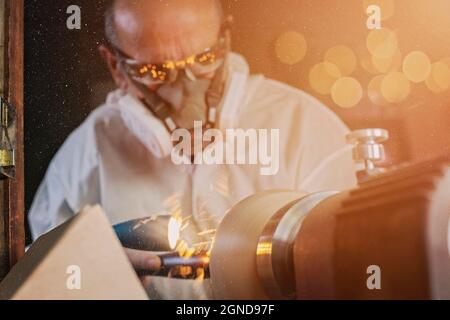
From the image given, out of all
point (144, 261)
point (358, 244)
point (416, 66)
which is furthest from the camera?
point (416, 66)

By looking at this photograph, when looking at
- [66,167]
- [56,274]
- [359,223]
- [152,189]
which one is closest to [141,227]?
[152,189]

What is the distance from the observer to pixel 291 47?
4.02ft

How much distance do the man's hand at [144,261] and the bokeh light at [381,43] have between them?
Result: 69 centimetres

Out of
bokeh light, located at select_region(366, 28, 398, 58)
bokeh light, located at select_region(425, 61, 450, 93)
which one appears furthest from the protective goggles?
bokeh light, located at select_region(425, 61, 450, 93)

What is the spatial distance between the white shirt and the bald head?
0.33ft

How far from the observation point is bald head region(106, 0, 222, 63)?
1175 mm

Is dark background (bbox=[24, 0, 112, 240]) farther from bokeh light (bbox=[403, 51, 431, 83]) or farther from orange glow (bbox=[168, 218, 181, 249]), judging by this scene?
bokeh light (bbox=[403, 51, 431, 83])

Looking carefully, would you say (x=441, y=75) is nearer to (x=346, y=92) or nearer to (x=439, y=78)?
(x=439, y=78)

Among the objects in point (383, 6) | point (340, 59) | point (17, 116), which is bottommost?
point (17, 116)

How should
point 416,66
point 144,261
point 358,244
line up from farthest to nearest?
point 416,66 < point 144,261 < point 358,244

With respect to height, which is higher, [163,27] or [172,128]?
[163,27]

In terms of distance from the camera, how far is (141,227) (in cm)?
115

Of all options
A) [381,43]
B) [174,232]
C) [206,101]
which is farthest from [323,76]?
[174,232]

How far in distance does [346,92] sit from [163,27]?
45cm
